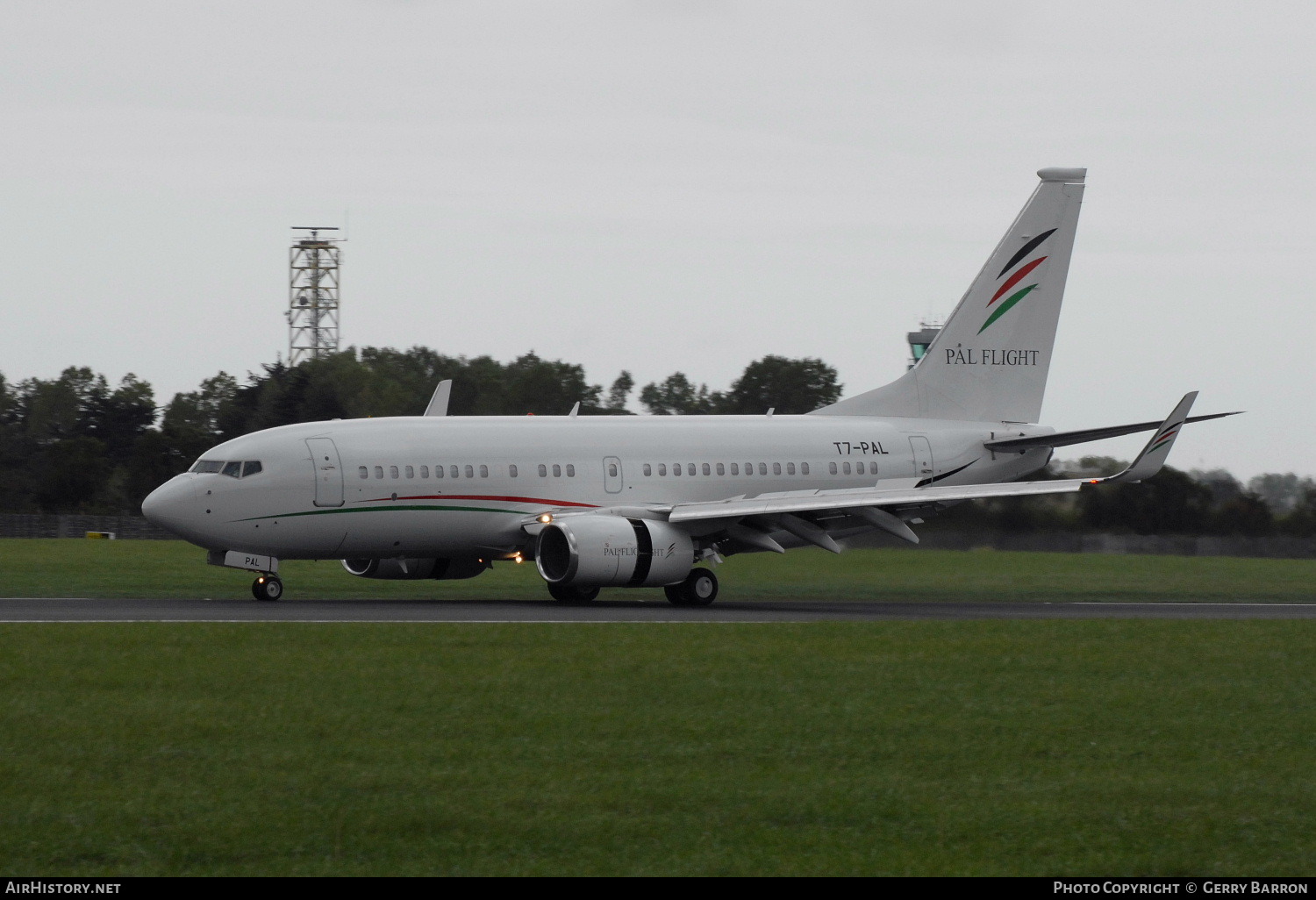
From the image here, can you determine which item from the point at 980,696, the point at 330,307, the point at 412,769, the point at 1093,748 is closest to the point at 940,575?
the point at 980,696

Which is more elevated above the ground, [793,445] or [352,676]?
[793,445]

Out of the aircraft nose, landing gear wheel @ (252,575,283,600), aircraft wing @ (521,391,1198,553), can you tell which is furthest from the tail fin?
the aircraft nose

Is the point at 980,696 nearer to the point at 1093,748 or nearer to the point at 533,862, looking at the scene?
the point at 1093,748

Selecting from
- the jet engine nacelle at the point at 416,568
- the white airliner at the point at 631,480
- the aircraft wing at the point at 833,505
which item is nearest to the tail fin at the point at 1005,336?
the white airliner at the point at 631,480

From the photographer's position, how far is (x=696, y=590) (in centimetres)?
3175

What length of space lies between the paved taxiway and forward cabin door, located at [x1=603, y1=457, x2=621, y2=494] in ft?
7.56

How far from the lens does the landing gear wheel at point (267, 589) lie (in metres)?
30.3

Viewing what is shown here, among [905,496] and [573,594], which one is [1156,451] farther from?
[573,594]

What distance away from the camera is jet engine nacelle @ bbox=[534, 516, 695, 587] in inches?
1177

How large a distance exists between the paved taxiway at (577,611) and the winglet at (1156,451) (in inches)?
99.6

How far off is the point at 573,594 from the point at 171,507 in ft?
25.7

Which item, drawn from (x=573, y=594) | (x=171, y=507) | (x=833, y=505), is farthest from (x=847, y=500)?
(x=171, y=507)

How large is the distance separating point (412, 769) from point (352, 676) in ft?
17.2
